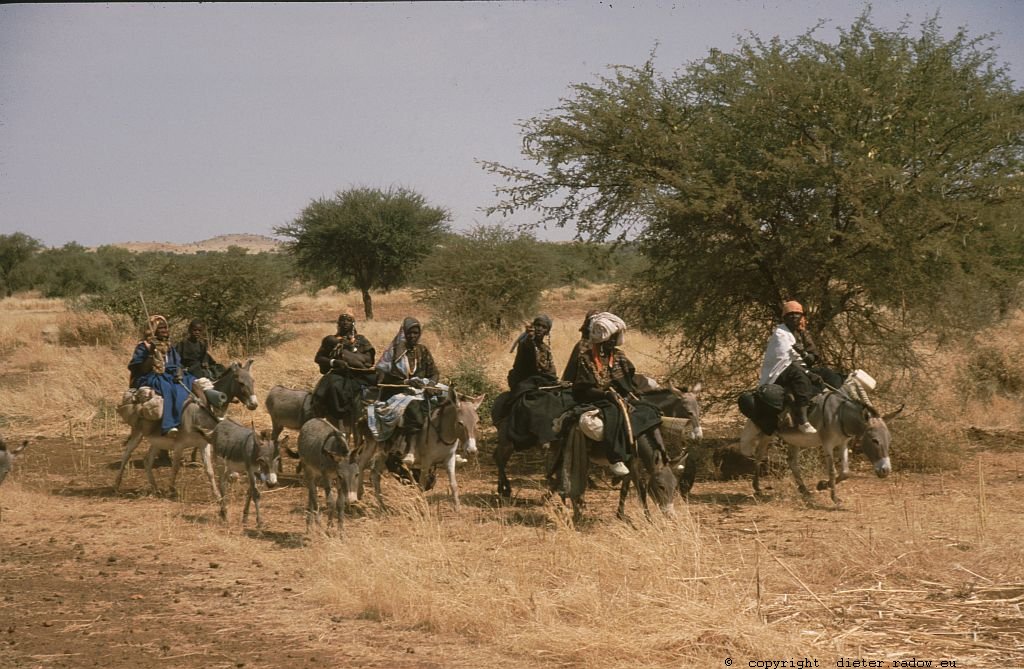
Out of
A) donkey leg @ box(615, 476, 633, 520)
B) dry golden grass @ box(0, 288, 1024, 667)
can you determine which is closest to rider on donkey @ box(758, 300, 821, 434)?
dry golden grass @ box(0, 288, 1024, 667)

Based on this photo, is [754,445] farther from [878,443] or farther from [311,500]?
[311,500]

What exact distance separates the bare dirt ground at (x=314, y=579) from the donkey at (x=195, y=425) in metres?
0.40

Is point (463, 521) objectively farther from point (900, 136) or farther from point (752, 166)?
point (900, 136)

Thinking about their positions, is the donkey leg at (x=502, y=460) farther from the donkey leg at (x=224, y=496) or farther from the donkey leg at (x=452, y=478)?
the donkey leg at (x=224, y=496)

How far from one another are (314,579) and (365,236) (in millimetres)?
30825

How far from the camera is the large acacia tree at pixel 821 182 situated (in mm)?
12922

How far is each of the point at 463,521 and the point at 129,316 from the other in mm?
21759

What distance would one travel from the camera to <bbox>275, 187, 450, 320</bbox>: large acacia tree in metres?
39.0

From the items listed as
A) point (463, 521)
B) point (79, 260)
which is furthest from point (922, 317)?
point (79, 260)

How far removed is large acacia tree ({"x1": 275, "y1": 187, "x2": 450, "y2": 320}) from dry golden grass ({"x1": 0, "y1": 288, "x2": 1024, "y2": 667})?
25.5 meters

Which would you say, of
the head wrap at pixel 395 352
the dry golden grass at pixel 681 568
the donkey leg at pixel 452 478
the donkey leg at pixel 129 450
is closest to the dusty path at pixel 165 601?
the dry golden grass at pixel 681 568

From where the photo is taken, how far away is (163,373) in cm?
1318

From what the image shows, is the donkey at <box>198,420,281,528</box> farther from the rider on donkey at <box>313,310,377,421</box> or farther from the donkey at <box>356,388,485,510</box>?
the rider on donkey at <box>313,310,377,421</box>

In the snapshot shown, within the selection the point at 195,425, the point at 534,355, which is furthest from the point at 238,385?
the point at 534,355
